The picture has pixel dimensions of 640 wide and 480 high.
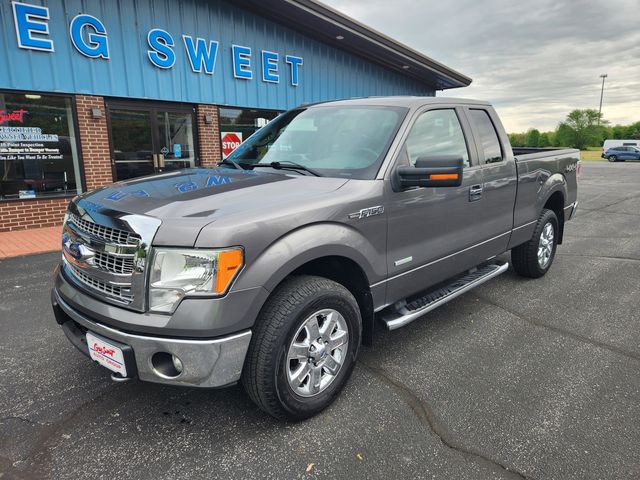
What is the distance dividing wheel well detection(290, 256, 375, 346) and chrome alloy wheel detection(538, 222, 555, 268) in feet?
9.46

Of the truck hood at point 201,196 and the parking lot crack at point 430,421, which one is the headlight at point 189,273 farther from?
the parking lot crack at point 430,421

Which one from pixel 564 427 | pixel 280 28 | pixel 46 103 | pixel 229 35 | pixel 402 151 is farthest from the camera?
pixel 280 28

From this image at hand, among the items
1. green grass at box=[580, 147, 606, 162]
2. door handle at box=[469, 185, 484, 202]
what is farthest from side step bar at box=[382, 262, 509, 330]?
green grass at box=[580, 147, 606, 162]

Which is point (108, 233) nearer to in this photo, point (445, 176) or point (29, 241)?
point (445, 176)

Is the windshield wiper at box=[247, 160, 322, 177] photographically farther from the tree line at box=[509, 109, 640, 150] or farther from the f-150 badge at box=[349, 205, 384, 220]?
the tree line at box=[509, 109, 640, 150]

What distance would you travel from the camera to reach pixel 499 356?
10.9 feet

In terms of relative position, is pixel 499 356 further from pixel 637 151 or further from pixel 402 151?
pixel 637 151

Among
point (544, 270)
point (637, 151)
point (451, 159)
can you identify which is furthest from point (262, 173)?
point (637, 151)

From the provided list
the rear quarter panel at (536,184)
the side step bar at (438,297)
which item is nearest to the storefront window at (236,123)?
the rear quarter panel at (536,184)

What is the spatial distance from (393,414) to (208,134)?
9192 millimetres

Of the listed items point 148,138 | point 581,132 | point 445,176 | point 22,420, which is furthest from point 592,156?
point 22,420

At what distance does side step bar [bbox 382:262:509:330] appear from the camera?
10.0ft

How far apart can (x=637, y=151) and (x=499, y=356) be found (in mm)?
48513

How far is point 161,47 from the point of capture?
914 centimetres
